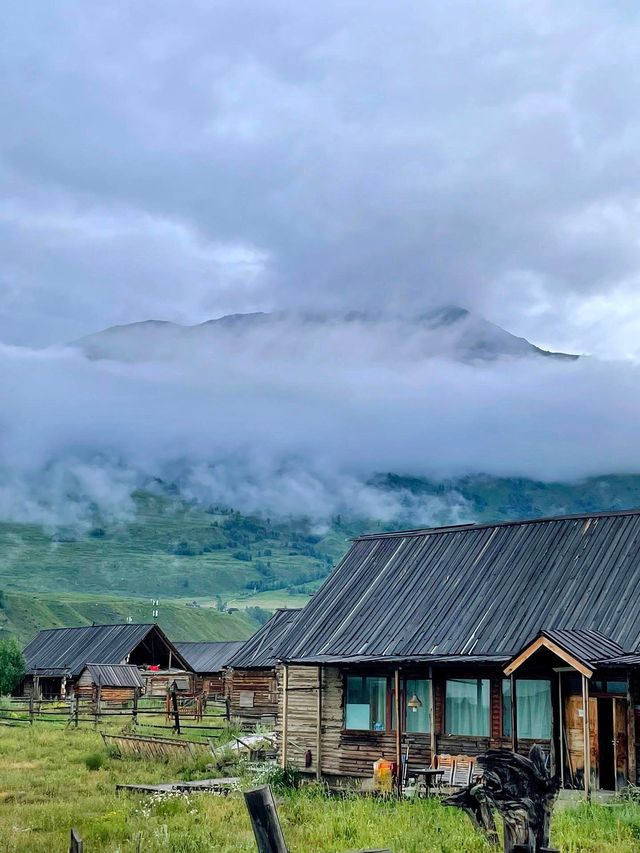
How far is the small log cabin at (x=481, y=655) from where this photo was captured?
1001 inches

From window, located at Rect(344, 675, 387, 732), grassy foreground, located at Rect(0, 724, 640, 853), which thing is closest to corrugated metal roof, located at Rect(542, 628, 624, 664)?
grassy foreground, located at Rect(0, 724, 640, 853)

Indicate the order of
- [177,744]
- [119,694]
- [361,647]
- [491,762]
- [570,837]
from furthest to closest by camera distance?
1. [119,694]
2. [177,744]
3. [361,647]
4. [570,837]
5. [491,762]

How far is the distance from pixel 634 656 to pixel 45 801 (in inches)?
570

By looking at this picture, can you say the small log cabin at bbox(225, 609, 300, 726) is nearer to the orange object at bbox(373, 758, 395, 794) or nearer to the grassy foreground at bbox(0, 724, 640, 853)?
the orange object at bbox(373, 758, 395, 794)

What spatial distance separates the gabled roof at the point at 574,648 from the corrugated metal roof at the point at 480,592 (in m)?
0.86

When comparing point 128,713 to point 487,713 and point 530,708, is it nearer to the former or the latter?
point 487,713

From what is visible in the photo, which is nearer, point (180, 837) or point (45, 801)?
point (180, 837)

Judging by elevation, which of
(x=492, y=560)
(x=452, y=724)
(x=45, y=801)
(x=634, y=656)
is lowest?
(x=45, y=801)

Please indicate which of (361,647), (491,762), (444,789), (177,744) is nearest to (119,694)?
(177,744)

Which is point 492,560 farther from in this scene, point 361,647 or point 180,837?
point 180,837

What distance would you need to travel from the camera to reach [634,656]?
964 inches

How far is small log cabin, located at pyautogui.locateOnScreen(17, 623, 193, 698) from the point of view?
228 ft

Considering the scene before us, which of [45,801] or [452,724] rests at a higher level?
[452,724]

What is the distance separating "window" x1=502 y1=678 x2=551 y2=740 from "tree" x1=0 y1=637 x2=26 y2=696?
49.0 metres
